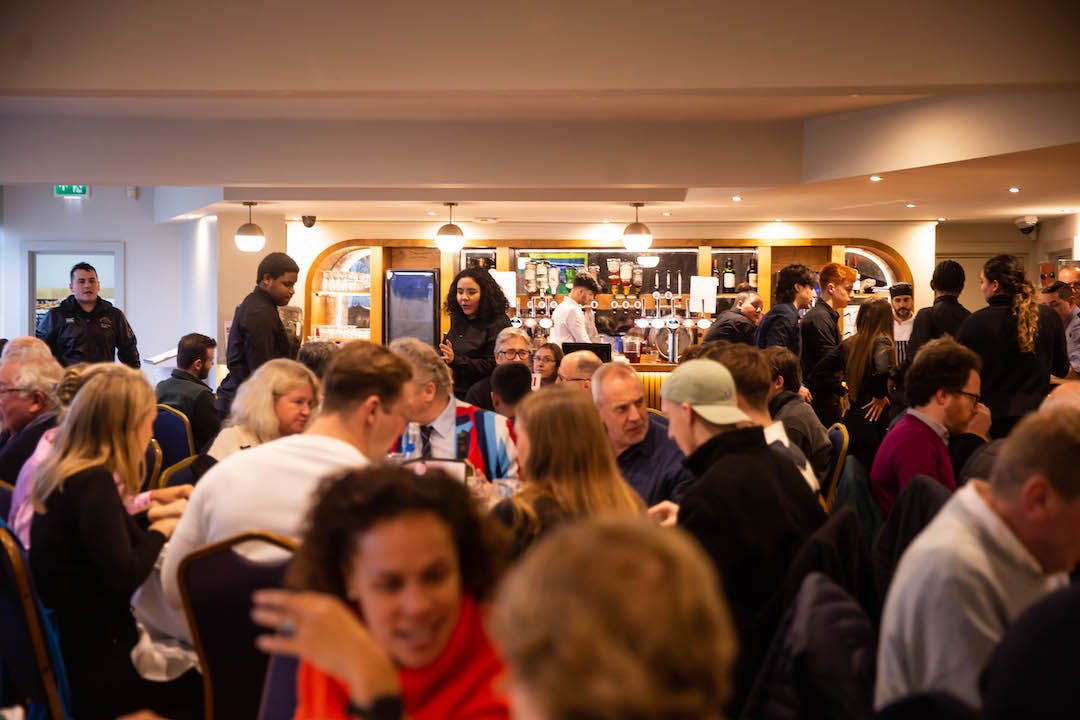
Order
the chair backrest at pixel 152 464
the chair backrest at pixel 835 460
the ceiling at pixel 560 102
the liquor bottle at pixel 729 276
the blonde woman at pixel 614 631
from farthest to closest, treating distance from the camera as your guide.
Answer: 1. the liquor bottle at pixel 729 276
2. the ceiling at pixel 560 102
3. the chair backrest at pixel 835 460
4. the chair backrest at pixel 152 464
5. the blonde woman at pixel 614 631

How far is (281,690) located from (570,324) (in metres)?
8.42

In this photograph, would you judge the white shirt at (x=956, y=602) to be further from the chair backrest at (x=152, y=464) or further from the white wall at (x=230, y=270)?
the white wall at (x=230, y=270)

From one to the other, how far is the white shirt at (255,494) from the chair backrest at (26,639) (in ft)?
1.03

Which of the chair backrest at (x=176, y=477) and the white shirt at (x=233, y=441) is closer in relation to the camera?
the chair backrest at (x=176, y=477)

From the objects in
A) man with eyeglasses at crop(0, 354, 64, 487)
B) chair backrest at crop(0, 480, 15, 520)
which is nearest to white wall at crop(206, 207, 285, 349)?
man with eyeglasses at crop(0, 354, 64, 487)

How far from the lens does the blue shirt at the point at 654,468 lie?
4001mm

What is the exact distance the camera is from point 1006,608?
1986mm

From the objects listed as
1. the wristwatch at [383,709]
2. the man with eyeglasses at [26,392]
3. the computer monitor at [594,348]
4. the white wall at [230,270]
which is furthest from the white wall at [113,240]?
the wristwatch at [383,709]

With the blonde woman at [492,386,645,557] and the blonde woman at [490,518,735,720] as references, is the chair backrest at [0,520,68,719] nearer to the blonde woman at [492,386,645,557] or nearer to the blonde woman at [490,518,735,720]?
the blonde woman at [492,386,645,557]

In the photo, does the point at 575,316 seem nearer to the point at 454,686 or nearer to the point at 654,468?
the point at 654,468

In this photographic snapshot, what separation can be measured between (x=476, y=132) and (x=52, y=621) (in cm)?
620

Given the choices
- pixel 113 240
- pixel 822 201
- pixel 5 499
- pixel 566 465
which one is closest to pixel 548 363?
pixel 5 499

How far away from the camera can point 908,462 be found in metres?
3.92

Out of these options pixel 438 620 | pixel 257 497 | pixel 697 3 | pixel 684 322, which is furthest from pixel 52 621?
pixel 684 322
